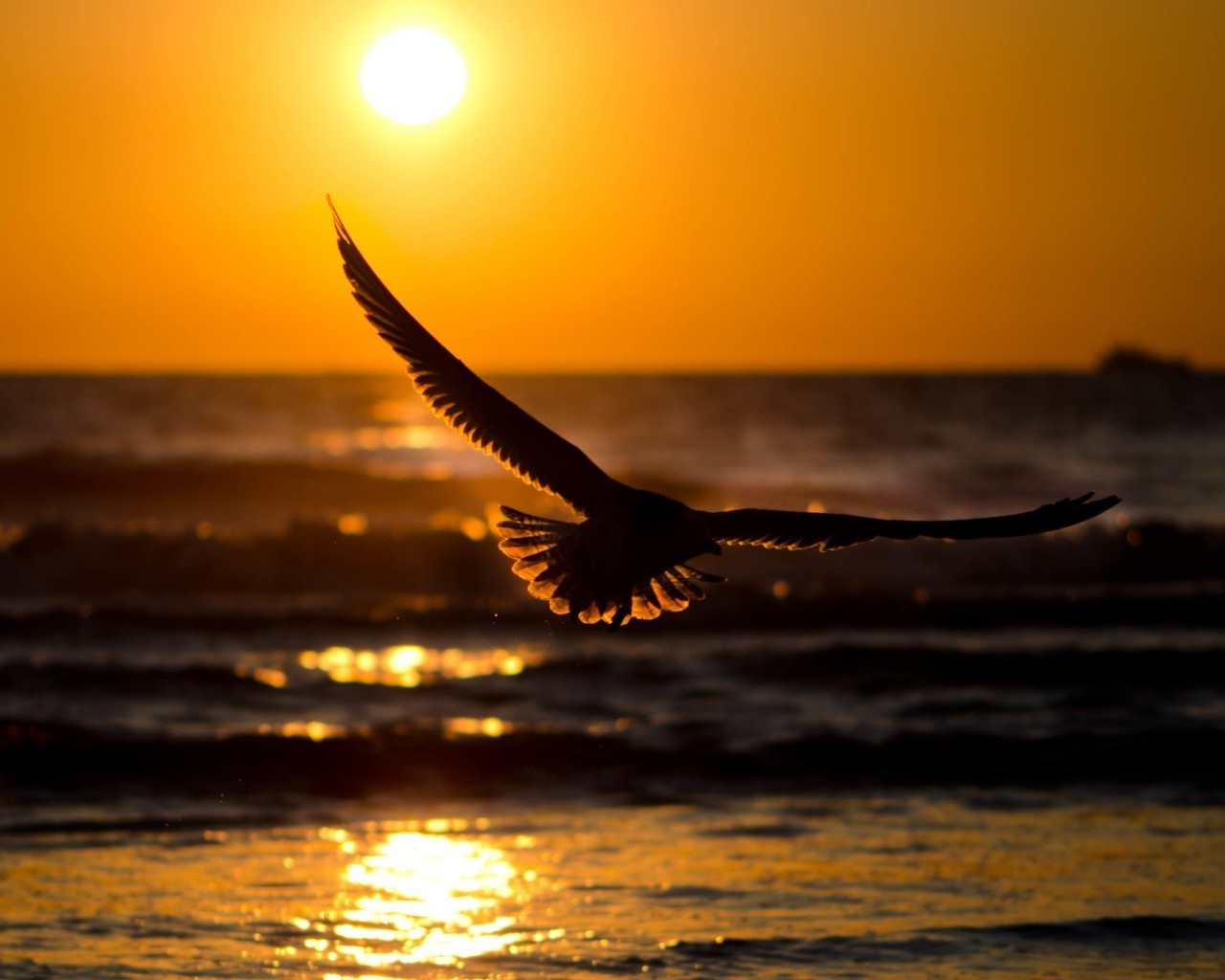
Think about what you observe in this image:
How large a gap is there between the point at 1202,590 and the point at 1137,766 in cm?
1019

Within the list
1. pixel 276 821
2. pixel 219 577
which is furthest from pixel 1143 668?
pixel 219 577

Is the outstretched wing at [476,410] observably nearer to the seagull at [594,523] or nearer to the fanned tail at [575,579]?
the seagull at [594,523]

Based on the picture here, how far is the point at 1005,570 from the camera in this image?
2406cm

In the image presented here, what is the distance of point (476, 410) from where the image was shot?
8242mm

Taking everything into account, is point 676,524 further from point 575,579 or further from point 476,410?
point 476,410

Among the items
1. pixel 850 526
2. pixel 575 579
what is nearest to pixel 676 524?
pixel 575 579

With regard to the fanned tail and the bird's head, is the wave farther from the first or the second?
the bird's head

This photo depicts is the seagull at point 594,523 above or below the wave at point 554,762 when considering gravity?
above

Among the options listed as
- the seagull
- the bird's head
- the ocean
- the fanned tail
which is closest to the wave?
the ocean

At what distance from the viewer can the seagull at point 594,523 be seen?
787cm

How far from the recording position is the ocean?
8312 millimetres

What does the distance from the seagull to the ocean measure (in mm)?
1572

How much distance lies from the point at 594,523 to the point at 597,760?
4.31m

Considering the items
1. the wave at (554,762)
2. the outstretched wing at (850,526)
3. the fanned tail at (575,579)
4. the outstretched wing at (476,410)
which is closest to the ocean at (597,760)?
the wave at (554,762)
